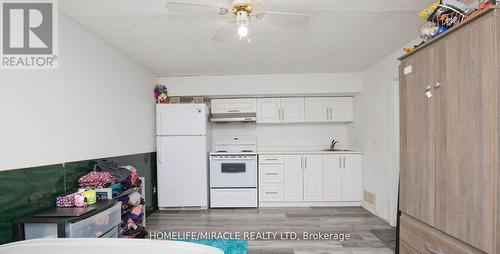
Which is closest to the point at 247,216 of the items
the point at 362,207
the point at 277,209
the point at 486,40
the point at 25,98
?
the point at 277,209

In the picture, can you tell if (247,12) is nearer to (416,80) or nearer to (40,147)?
(416,80)

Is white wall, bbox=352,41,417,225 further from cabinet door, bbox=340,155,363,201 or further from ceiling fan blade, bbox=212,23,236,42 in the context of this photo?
ceiling fan blade, bbox=212,23,236,42

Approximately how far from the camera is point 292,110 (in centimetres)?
462

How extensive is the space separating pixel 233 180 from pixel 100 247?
3.42 metres

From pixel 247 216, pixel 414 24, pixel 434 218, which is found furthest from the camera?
pixel 247 216

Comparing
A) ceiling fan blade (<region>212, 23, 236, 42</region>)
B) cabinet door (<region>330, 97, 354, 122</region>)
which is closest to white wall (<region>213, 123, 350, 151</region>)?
cabinet door (<region>330, 97, 354, 122</region>)

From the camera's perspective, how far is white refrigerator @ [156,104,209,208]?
13.4ft

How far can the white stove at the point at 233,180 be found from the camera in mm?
4203

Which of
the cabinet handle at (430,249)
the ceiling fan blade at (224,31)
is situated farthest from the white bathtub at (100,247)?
the ceiling fan blade at (224,31)

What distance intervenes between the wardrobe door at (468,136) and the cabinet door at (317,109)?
10.8 feet

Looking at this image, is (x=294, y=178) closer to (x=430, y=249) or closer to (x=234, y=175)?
(x=234, y=175)

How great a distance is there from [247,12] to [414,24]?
1753mm

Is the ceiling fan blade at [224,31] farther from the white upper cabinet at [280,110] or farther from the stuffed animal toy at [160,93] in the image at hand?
the white upper cabinet at [280,110]

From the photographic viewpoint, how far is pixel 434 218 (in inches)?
52.9
